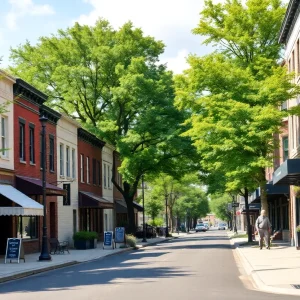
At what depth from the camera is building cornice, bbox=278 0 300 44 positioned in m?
32.2

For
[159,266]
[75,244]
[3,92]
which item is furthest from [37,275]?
[75,244]

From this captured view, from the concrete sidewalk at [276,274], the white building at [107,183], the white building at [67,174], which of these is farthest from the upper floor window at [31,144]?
the white building at [107,183]

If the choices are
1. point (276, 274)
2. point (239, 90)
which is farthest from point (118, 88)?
point (276, 274)

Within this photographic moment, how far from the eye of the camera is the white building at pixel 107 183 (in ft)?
194

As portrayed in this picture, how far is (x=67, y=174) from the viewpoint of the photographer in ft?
149

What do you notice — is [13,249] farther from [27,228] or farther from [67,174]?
[67,174]

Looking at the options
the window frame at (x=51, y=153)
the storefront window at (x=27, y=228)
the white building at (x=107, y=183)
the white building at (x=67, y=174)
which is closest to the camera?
the storefront window at (x=27, y=228)

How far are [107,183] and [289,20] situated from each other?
31.0 meters

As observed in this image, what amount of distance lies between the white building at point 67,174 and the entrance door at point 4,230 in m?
8.69

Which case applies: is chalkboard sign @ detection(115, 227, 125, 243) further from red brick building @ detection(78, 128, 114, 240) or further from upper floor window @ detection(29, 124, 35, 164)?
upper floor window @ detection(29, 124, 35, 164)

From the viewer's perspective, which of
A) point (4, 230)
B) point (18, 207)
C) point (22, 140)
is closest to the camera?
point (18, 207)

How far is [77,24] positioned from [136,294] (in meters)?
45.3

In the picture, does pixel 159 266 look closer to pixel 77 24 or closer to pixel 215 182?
pixel 215 182

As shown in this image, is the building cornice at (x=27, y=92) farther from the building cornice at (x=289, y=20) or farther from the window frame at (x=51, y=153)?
the building cornice at (x=289, y=20)
